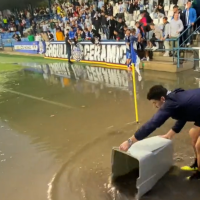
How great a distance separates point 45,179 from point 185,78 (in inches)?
283

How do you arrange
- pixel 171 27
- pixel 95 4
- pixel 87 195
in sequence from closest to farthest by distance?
pixel 87 195 → pixel 171 27 → pixel 95 4

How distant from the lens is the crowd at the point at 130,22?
39.2 feet

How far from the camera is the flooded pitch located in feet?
12.9

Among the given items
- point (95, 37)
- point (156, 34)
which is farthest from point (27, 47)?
point (156, 34)

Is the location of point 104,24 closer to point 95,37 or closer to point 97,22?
point 97,22

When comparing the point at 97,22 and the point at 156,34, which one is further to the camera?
the point at 97,22

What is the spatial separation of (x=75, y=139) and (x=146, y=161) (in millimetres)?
2335

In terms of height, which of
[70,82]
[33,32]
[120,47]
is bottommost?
[70,82]

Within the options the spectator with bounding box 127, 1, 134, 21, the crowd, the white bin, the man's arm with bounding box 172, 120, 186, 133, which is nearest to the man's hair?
the man's arm with bounding box 172, 120, 186, 133

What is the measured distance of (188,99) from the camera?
3.27 metres

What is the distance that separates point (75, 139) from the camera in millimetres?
5621

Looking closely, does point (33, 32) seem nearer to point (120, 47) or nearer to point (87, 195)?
point (120, 47)

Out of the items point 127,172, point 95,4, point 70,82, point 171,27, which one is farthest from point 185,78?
point 95,4

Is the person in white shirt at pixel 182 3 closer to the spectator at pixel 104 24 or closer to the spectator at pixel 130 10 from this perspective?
the spectator at pixel 130 10
